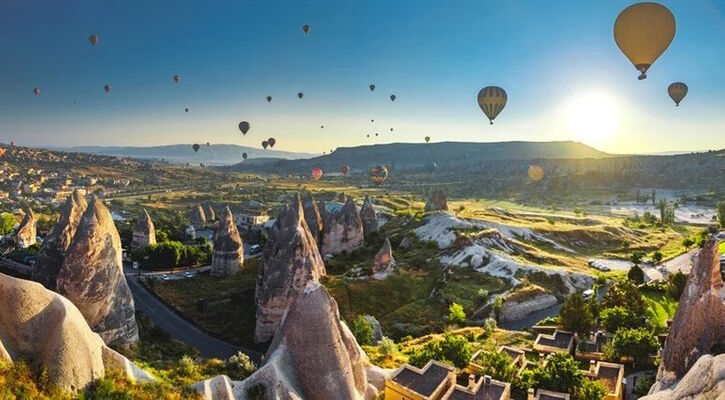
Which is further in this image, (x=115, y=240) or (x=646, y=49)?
(x=646, y=49)

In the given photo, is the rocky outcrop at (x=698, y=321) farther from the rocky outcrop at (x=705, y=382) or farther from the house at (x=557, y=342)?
the house at (x=557, y=342)

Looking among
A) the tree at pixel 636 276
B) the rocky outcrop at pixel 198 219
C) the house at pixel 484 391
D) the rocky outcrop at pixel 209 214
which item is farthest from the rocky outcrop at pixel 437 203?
the house at pixel 484 391

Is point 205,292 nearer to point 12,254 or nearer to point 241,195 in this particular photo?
point 12,254

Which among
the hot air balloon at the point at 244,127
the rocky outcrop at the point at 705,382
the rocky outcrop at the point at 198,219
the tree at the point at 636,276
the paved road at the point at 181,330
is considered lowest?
the paved road at the point at 181,330

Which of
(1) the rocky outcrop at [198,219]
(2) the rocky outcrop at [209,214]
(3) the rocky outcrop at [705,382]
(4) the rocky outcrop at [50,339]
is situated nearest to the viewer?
(3) the rocky outcrop at [705,382]

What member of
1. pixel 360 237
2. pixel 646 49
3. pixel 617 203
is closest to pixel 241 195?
pixel 360 237

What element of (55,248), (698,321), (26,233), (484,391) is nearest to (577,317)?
(698,321)

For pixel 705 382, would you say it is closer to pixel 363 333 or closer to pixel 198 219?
pixel 363 333
